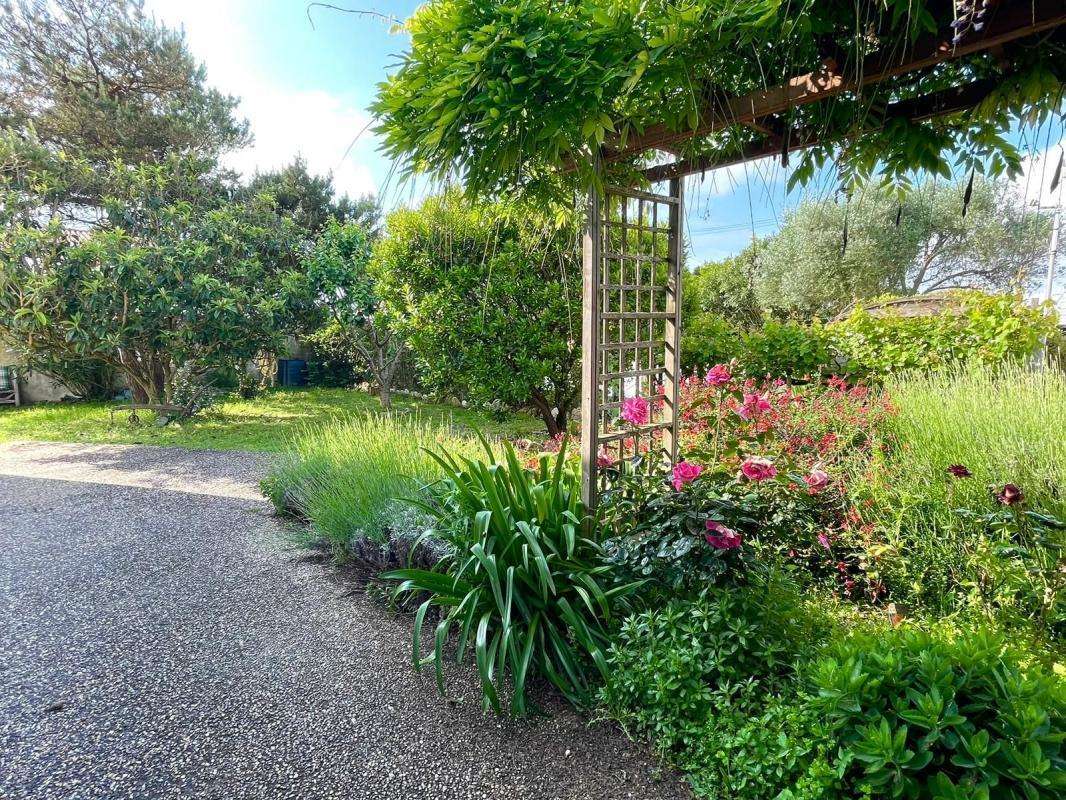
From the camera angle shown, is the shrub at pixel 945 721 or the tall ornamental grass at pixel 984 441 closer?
the shrub at pixel 945 721

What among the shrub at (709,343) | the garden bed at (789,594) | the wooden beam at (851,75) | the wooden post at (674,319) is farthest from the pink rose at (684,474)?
the shrub at (709,343)

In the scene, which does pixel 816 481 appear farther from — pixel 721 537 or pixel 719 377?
pixel 721 537

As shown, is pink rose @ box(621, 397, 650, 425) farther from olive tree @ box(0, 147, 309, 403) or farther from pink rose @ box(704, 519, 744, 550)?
olive tree @ box(0, 147, 309, 403)

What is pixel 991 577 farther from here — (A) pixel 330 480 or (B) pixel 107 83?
(B) pixel 107 83

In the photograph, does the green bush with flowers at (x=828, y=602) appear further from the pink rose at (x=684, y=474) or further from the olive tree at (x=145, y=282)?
the olive tree at (x=145, y=282)

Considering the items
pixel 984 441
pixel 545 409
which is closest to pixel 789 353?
pixel 545 409

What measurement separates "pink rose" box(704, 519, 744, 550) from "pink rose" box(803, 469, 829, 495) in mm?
804

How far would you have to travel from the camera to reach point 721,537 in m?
1.79

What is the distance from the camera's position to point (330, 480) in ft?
12.2

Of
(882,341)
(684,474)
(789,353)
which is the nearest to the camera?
(684,474)

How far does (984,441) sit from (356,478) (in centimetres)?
346

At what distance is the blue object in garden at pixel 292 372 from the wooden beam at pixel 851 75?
13.4 m

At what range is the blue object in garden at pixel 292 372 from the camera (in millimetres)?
13875

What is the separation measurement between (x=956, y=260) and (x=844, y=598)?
46.7ft
